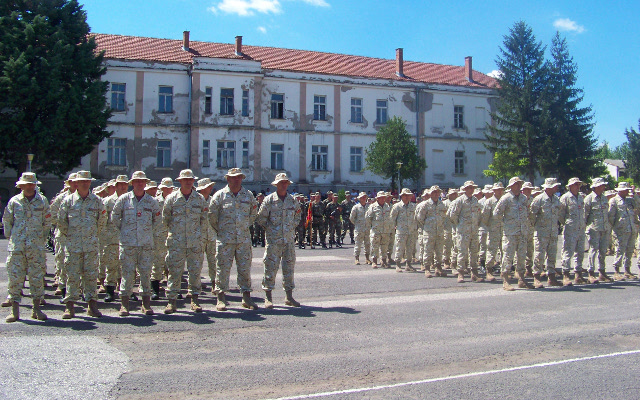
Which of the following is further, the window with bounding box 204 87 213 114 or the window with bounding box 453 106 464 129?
the window with bounding box 453 106 464 129

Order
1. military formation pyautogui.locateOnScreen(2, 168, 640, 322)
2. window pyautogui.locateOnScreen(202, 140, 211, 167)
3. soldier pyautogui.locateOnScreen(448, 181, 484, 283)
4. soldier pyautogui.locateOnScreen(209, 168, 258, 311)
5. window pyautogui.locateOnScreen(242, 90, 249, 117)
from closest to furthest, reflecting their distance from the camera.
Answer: military formation pyautogui.locateOnScreen(2, 168, 640, 322) → soldier pyautogui.locateOnScreen(209, 168, 258, 311) → soldier pyautogui.locateOnScreen(448, 181, 484, 283) → window pyautogui.locateOnScreen(202, 140, 211, 167) → window pyautogui.locateOnScreen(242, 90, 249, 117)

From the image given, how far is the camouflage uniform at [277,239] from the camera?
979 cm

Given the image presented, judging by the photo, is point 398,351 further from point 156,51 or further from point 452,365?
point 156,51

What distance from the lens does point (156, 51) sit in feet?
130

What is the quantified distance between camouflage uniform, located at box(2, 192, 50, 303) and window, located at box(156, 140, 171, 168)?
97.7ft

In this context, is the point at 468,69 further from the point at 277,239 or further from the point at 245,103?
the point at 277,239

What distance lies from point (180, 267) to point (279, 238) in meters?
1.73

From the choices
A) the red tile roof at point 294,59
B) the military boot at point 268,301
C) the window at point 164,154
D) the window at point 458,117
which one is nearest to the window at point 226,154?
the window at point 164,154

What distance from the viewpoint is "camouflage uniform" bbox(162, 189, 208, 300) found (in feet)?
30.4

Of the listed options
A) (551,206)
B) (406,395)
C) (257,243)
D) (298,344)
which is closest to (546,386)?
(406,395)

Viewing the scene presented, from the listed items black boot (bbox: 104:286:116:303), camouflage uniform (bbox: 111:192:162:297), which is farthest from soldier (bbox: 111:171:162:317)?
black boot (bbox: 104:286:116:303)

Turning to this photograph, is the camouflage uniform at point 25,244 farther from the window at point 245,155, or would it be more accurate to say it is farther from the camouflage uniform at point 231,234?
the window at point 245,155

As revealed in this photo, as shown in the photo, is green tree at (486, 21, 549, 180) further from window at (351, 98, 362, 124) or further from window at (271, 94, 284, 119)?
window at (271, 94, 284, 119)

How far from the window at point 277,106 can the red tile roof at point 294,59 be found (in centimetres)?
205
